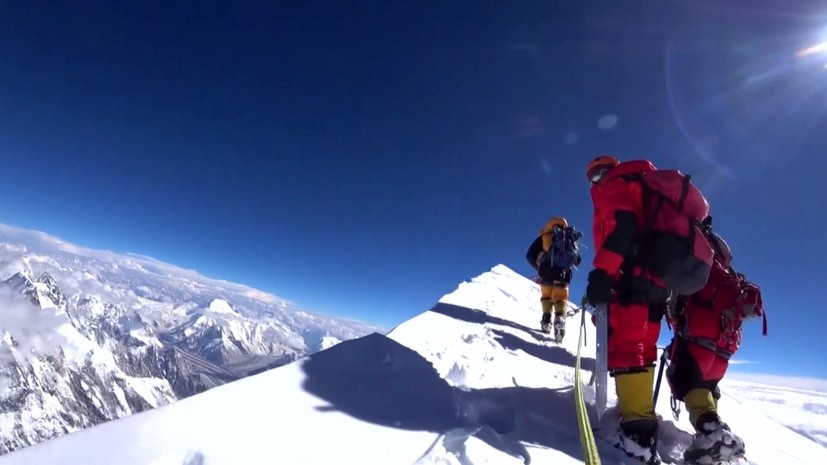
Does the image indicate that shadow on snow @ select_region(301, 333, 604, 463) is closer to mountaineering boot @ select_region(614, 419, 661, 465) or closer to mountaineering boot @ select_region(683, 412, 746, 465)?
mountaineering boot @ select_region(614, 419, 661, 465)

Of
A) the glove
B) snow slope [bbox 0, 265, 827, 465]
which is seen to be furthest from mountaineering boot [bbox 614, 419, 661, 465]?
the glove

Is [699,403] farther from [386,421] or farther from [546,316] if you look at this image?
[546,316]

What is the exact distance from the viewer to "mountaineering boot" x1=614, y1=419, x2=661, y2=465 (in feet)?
12.9

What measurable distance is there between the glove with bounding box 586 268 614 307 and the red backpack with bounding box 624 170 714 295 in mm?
481

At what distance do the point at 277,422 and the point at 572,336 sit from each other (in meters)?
9.25

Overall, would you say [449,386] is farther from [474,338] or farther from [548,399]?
[474,338]

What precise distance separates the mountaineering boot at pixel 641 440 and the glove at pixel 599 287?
3.94ft

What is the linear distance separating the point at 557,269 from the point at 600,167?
500 cm

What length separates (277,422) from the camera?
3.41 metres

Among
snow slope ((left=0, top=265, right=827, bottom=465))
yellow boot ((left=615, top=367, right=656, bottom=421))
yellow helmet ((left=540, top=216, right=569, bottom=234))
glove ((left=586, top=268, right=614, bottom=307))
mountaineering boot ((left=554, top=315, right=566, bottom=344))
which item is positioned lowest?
snow slope ((left=0, top=265, right=827, bottom=465))

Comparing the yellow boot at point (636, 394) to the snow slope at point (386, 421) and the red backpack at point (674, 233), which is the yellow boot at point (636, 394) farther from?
the red backpack at point (674, 233)

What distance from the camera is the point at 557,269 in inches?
406

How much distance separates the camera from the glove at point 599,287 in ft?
14.3

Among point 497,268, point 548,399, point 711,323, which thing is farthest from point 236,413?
point 497,268
